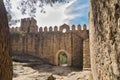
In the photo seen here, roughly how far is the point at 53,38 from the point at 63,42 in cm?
108

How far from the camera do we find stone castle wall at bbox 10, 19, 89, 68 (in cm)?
1905


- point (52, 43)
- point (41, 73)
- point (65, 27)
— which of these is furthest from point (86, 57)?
point (52, 43)

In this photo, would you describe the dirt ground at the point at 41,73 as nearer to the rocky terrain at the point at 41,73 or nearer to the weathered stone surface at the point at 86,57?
the rocky terrain at the point at 41,73

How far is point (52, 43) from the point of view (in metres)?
19.8

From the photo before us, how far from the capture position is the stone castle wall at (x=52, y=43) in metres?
19.0

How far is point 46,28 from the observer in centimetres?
2022

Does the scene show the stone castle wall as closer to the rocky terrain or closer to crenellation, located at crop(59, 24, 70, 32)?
crenellation, located at crop(59, 24, 70, 32)

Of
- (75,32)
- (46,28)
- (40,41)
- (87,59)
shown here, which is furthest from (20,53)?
(87,59)

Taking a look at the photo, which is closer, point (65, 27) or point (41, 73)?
point (41, 73)

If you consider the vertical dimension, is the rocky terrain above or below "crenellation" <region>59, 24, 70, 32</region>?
below

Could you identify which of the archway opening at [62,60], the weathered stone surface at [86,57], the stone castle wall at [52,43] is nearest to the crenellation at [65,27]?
the stone castle wall at [52,43]

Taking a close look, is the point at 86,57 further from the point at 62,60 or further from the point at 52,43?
the point at 62,60

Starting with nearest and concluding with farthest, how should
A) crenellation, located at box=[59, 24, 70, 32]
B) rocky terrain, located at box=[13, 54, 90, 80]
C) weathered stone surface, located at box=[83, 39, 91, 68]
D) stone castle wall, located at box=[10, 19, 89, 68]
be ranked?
rocky terrain, located at box=[13, 54, 90, 80] < weathered stone surface, located at box=[83, 39, 91, 68] < stone castle wall, located at box=[10, 19, 89, 68] < crenellation, located at box=[59, 24, 70, 32]

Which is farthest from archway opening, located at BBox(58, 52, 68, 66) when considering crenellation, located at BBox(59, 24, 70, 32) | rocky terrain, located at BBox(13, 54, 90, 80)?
rocky terrain, located at BBox(13, 54, 90, 80)
